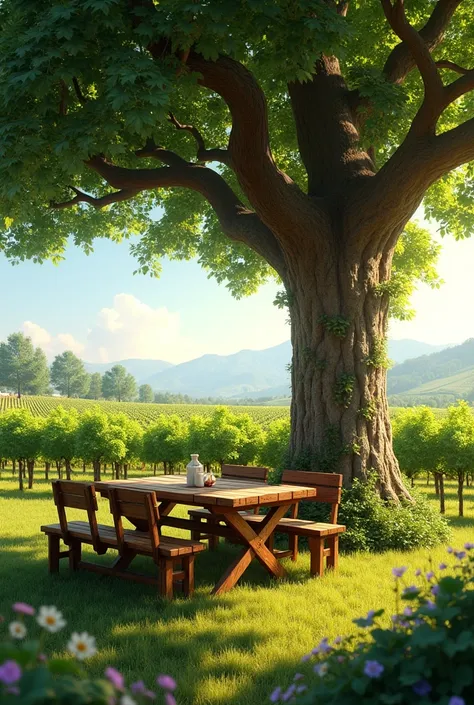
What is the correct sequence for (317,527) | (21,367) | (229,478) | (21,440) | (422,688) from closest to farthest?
(422,688)
(317,527)
(229,478)
(21,440)
(21,367)

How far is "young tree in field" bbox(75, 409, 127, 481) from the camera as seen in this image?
26.8 metres

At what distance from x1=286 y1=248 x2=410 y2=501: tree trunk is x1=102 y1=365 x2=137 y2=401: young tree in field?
604 feet

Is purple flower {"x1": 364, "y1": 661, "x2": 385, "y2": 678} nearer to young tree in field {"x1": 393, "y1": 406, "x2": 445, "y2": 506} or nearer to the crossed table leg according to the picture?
the crossed table leg


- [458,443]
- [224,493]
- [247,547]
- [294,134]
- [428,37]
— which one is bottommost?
[247,547]

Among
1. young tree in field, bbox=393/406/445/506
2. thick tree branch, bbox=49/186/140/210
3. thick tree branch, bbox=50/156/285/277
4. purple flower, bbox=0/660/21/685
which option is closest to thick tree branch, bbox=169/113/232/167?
thick tree branch, bbox=50/156/285/277

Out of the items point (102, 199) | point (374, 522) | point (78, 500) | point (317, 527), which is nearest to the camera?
point (78, 500)

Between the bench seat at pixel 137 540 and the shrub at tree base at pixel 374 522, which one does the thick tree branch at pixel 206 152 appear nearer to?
the shrub at tree base at pixel 374 522

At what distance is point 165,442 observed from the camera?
29047 mm

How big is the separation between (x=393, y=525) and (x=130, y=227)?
11.1 m

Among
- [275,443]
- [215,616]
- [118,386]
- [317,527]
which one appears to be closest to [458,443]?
[275,443]

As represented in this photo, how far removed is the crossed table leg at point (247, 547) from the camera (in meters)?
6.91

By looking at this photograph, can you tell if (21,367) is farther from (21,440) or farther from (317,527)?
(317,527)

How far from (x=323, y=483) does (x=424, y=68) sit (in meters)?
6.33

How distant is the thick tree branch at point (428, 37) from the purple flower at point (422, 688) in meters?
10.4
